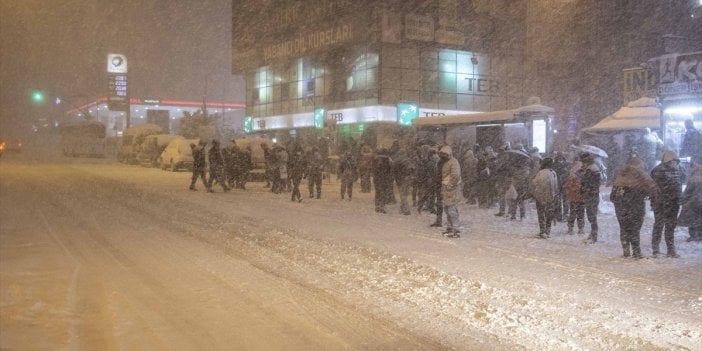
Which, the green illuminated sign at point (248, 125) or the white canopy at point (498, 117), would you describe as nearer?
the white canopy at point (498, 117)

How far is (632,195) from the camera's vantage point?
30.9 feet

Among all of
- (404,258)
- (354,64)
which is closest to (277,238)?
(404,258)

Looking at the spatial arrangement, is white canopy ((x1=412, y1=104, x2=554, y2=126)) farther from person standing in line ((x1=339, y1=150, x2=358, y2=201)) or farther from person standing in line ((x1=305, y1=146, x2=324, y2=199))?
person standing in line ((x1=305, y1=146, x2=324, y2=199))

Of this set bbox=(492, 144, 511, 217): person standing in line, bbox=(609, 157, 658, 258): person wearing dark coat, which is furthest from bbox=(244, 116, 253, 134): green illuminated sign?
bbox=(609, 157, 658, 258): person wearing dark coat

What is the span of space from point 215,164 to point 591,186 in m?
12.6

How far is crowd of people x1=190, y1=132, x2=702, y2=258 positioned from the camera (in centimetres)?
959

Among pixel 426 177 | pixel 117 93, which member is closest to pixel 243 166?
pixel 426 177

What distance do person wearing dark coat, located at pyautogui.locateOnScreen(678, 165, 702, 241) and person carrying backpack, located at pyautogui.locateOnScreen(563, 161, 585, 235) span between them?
171cm

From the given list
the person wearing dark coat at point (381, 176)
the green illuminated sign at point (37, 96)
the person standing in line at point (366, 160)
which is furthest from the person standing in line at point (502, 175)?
the green illuminated sign at point (37, 96)

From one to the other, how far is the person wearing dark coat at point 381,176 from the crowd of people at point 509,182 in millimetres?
25

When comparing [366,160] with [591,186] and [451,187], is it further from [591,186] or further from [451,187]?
[591,186]

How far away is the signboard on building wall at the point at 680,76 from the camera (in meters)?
12.9

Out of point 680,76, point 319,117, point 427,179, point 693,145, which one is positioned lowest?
point 427,179

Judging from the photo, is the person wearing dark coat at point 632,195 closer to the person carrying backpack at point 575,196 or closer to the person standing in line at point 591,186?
the person standing in line at point 591,186
